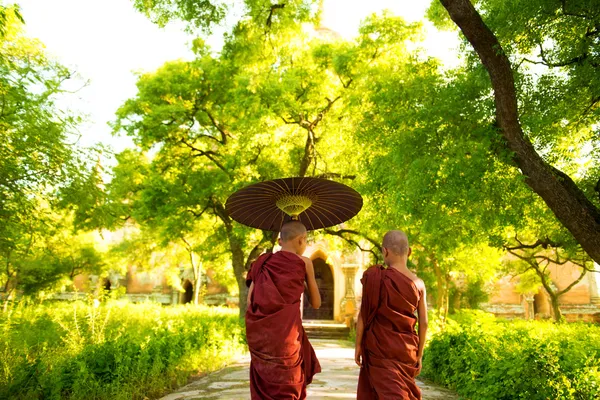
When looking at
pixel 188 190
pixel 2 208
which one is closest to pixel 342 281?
pixel 188 190

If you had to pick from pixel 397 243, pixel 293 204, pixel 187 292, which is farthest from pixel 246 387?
pixel 187 292

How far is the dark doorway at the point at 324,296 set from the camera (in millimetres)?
25094

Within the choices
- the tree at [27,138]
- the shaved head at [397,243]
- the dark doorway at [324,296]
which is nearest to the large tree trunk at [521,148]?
the shaved head at [397,243]

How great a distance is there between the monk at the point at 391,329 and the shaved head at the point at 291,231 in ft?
2.40

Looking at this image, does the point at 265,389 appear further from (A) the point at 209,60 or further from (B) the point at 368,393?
(A) the point at 209,60

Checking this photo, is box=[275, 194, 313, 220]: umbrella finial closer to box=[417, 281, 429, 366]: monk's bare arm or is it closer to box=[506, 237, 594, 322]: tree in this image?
box=[417, 281, 429, 366]: monk's bare arm

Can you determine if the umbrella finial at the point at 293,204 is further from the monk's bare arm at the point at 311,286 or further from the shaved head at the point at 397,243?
the shaved head at the point at 397,243

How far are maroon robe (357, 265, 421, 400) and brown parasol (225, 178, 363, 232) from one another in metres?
0.90

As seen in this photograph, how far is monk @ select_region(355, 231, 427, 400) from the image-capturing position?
3.75 meters

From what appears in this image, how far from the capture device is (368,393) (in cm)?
388

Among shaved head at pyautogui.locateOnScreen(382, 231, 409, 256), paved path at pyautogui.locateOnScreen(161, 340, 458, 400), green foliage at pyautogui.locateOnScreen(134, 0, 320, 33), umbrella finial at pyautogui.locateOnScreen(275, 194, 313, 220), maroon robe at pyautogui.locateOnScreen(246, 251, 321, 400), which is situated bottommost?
paved path at pyautogui.locateOnScreen(161, 340, 458, 400)

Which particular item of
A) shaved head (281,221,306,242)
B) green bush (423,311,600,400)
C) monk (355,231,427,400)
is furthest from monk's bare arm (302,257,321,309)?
green bush (423,311,600,400)

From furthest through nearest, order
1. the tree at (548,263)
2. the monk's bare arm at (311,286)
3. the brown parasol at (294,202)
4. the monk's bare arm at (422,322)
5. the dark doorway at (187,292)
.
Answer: the dark doorway at (187,292) < the tree at (548,263) < the brown parasol at (294,202) < the monk's bare arm at (311,286) < the monk's bare arm at (422,322)

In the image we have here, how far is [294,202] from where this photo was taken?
4559mm
